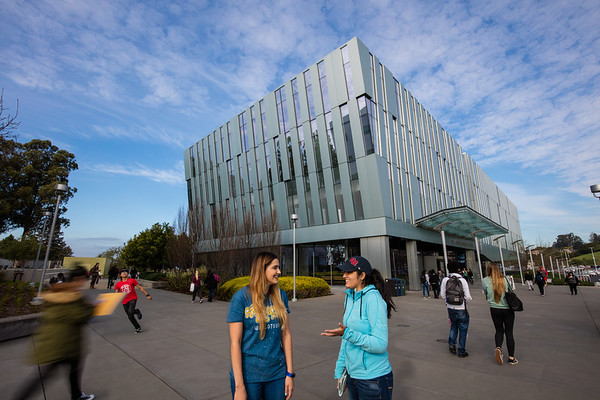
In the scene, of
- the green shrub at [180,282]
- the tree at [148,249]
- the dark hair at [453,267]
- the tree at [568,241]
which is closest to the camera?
the dark hair at [453,267]

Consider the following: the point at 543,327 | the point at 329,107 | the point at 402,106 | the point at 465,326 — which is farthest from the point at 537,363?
the point at 402,106

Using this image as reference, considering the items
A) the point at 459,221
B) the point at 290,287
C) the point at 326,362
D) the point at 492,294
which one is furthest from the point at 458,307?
the point at 459,221

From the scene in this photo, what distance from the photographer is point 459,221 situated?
2220cm

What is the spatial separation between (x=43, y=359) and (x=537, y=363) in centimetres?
765

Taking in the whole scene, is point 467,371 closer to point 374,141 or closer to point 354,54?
point 374,141

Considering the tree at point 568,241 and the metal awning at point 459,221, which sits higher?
the tree at point 568,241

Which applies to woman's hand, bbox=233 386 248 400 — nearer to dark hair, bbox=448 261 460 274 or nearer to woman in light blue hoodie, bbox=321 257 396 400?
woman in light blue hoodie, bbox=321 257 396 400

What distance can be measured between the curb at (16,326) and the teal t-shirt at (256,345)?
312 inches

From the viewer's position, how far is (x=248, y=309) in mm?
2301

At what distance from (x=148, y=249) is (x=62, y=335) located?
3324 centimetres

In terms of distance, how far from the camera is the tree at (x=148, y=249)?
33250 mm

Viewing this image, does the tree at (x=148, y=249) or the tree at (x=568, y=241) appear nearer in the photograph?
the tree at (x=148, y=249)


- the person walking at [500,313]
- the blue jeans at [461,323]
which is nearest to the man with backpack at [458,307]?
the blue jeans at [461,323]

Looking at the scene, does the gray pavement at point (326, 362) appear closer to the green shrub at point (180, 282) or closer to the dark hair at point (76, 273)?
the dark hair at point (76, 273)
